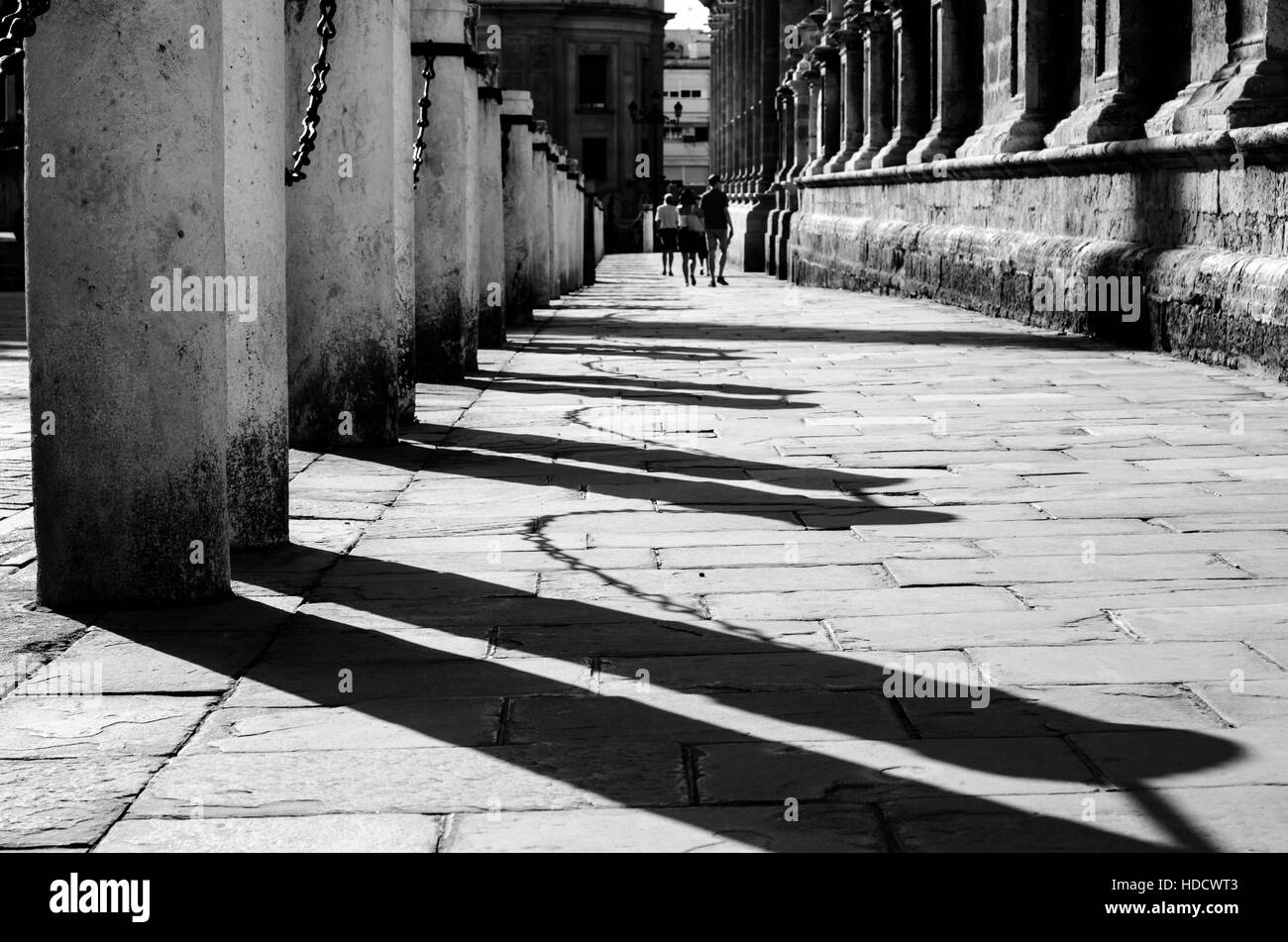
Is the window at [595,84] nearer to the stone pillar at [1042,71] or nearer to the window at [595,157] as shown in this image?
the window at [595,157]

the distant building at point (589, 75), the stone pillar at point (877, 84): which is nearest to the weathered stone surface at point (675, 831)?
the stone pillar at point (877, 84)

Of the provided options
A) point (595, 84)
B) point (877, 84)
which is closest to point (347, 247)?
→ point (877, 84)

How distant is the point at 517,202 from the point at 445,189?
6960 millimetres

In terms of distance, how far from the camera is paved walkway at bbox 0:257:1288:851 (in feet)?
9.76

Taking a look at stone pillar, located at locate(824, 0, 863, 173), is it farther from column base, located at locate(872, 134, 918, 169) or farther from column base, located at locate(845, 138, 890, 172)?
column base, located at locate(872, 134, 918, 169)

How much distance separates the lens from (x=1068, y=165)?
14250 millimetres

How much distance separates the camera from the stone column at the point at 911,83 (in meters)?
22.9

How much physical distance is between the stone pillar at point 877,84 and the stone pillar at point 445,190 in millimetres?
14888

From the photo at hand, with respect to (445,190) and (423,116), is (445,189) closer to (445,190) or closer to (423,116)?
(445,190)

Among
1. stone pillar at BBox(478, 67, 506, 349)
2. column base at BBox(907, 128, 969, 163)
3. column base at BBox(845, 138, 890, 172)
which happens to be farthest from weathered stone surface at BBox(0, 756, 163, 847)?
column base at BBox(845, 138, 890, 172)

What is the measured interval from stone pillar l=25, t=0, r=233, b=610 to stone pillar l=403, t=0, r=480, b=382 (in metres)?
5.51

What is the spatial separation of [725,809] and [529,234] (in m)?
14.9
